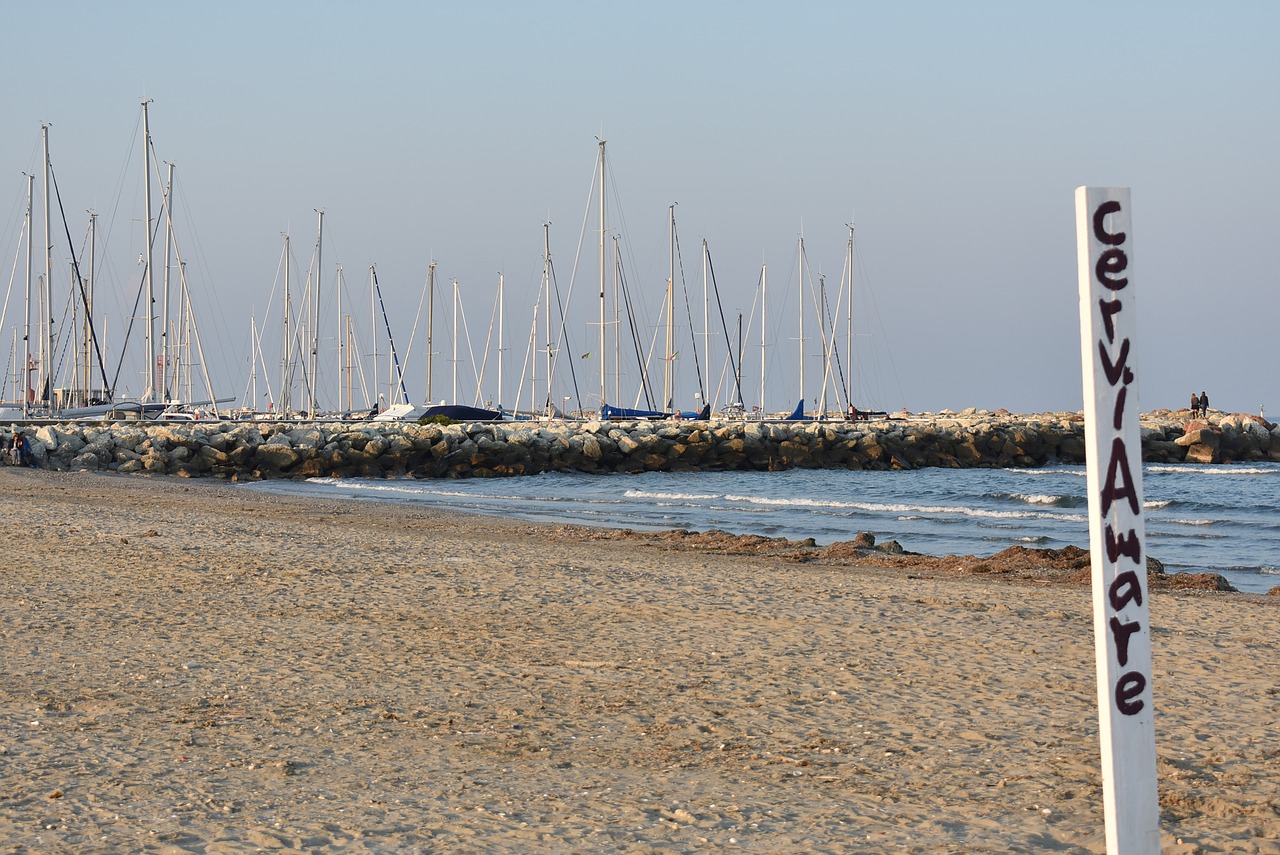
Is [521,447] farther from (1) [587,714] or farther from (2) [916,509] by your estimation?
(1) [587,714]

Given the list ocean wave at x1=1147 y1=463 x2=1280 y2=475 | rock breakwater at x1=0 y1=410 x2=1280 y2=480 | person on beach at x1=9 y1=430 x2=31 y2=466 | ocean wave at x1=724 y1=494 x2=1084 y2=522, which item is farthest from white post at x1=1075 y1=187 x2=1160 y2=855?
ocean wave at x1=1147 y1=463 x2=1280 y2=475

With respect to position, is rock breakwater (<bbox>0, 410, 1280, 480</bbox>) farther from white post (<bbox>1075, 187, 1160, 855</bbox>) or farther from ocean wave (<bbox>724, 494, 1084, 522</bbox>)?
white post (<bbox>1075, 187, 1160, 855</bbox>)

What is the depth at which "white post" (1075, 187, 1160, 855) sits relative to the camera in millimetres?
2607

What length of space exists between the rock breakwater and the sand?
25.1 metres

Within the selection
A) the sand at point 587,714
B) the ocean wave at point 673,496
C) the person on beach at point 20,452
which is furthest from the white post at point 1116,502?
the person on beach at point 20,452

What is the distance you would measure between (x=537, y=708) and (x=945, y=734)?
2.09 m

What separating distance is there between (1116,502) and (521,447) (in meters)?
37.7

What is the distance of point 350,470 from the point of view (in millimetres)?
37594

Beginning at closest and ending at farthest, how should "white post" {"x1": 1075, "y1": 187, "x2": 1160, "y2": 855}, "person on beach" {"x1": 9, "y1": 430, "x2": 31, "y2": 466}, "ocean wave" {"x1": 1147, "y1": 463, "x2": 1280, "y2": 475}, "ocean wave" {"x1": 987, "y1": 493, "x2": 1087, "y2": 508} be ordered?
1. "white post" {"x1": 1075, "y1": 187, "x2": 1160, "y2": 855}
2. "ocean wave" {"x1": 987, "y1": 493, "x2": 1087, "y2": 508}
3. "person on beach" {"x1": 9, "y1": 430, "x2": 31, "y2": 466}
4. "ocean wave" {"x1": 1147, "y1": 463, "x2": 1280, "y2": 475}

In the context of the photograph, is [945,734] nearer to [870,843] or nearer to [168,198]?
[870,843]

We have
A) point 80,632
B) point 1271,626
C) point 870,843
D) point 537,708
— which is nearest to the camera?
point 870,843

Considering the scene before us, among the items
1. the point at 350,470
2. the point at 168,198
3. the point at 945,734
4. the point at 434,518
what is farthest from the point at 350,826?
the point at 168,198

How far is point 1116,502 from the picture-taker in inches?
104

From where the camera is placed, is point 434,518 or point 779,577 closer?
point 779,577
